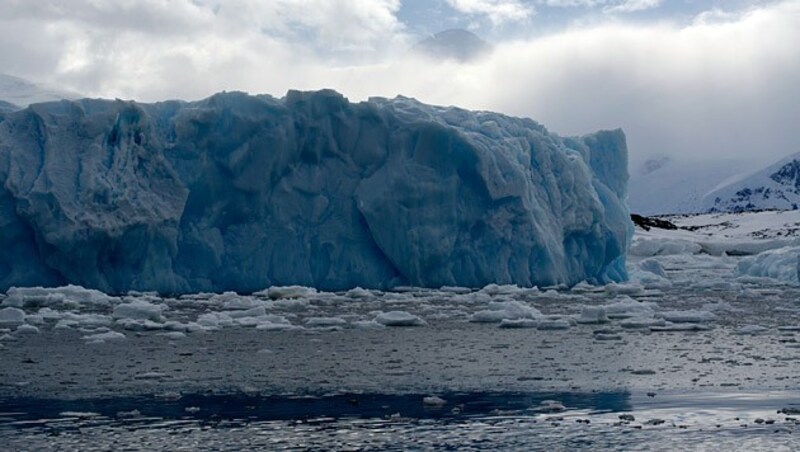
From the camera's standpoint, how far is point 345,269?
19422 millimetres

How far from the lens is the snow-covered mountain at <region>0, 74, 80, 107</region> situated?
24406mm

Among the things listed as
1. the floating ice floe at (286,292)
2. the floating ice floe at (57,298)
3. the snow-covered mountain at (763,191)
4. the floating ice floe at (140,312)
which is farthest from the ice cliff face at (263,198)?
the snow-covered mountain at (763,191)

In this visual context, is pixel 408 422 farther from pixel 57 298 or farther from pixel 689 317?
pixel 57 298

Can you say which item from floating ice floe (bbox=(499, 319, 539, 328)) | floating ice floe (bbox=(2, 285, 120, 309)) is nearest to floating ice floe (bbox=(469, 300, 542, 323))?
floating ice floe (bbox=(499, 319, 539, 328))

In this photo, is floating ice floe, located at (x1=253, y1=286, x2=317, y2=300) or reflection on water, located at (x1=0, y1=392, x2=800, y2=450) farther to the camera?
floating ice floe, located at (x1=253, y1=286, x2=317, y2=300)

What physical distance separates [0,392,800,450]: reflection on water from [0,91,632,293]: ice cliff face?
1120cm

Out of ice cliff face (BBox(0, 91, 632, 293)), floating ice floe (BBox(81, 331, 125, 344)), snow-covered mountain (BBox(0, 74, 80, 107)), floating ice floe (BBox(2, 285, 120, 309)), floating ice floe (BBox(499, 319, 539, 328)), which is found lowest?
floating ice floe (BBox(499, 319, 539, 328))

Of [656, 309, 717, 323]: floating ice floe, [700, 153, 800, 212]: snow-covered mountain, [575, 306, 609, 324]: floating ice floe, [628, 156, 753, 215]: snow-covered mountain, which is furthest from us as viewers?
[628, 156, 753, 215]: snow-covered mountain

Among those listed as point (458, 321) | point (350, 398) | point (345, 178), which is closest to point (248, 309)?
point (458, 321)

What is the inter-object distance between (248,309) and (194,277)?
4523 mm

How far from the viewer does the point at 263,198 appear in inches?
750

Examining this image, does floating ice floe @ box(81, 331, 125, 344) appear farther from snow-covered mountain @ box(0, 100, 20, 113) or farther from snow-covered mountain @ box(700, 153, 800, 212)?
snow-covered mountain @ box(700, 153, 800, 212)

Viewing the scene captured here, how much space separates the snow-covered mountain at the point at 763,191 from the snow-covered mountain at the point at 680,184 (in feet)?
11.0

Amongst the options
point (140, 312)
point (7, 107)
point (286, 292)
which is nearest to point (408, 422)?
point (140, 312)
